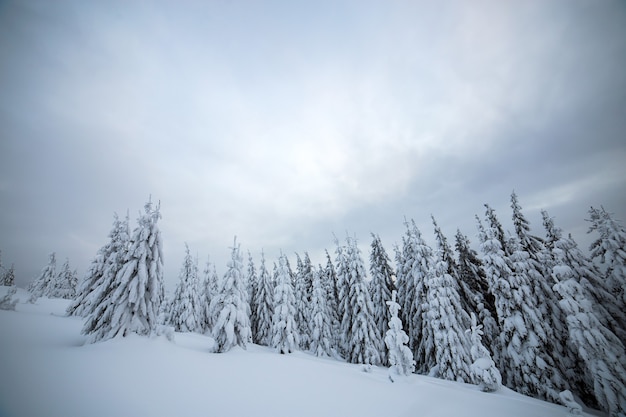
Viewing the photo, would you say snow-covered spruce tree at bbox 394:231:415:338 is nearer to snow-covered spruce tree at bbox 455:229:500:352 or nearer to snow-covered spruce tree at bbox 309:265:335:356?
snow-covered spruce tree at bbox 455:229:500:352

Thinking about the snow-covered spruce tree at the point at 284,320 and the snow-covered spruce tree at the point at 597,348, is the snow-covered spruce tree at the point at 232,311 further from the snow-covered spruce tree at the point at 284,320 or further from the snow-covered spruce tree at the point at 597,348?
the snow-covered spruce tree at the point at 597,348

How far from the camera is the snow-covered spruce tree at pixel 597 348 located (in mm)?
13984

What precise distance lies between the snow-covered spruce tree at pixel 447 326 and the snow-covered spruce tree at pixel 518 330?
3062 millimetres

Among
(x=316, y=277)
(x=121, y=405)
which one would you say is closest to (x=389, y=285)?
(x=316, y=277)

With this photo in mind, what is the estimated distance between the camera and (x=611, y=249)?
52.1 ft

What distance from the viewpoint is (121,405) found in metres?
7.07

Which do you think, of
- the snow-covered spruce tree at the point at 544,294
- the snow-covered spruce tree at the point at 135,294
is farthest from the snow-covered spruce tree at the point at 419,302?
the snow-covered spruce tree at the point at 135,294

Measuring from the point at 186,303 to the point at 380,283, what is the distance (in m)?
31.5

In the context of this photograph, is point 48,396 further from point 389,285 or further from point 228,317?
point 389,285

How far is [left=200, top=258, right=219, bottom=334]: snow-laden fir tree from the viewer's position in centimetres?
4197

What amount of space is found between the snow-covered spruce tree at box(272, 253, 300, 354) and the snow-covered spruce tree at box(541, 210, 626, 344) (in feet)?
80.9

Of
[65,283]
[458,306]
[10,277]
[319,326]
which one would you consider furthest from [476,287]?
[10,277]

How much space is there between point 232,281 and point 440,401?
1713 centimetres

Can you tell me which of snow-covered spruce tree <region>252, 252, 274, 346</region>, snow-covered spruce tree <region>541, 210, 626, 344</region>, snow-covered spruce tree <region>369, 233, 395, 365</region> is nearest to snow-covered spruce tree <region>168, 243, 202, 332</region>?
snow-covered spruce tree <region>252, 252, 274, 346</region>
